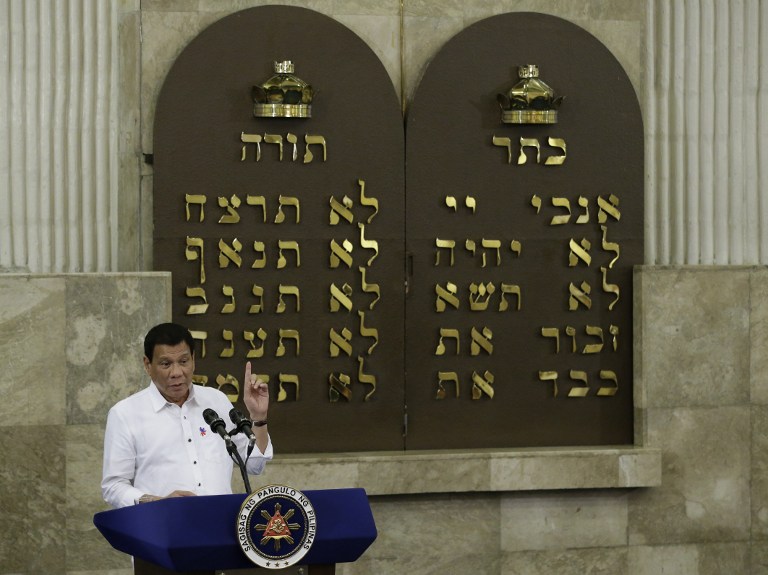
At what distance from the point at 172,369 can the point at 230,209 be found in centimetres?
221

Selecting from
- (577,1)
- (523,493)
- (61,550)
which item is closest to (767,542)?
(523,493)

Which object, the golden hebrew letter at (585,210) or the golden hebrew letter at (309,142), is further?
the golden hebrew letter at (585,210)

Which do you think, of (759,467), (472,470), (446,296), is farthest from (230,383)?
(759,467)

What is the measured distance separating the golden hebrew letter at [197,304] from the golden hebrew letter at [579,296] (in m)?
1.88

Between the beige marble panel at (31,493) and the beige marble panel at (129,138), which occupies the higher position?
the beige marble panel at (129,138)

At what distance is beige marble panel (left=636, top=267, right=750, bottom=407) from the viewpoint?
6992 mm

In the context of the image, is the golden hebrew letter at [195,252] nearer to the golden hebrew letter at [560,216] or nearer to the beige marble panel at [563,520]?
the golden hebrew letter at [560,216]

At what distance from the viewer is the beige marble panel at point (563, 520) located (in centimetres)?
695

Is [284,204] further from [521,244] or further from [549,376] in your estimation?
[549,376]

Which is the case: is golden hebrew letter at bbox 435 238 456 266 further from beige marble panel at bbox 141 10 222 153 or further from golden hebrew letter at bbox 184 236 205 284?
beige marble panel at bbox 141 10 222 153

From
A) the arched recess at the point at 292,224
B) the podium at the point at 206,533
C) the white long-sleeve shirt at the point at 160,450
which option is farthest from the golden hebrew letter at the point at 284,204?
the podium at the point at 206,533

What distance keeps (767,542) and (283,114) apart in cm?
340

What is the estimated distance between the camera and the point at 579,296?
7.04 metres

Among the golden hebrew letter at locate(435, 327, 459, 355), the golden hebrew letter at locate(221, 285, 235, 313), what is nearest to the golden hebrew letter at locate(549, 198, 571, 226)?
the golden hebrew letter at locate(435, 327, 459, 355)
